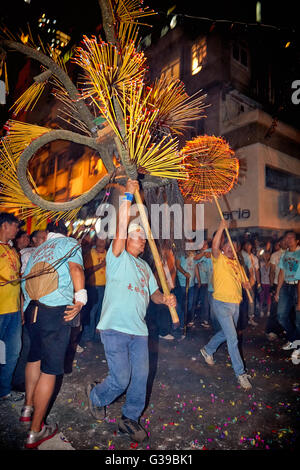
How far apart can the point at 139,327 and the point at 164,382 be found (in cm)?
196

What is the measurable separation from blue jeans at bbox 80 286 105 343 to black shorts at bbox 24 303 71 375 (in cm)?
338

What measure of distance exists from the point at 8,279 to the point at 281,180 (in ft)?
53.5

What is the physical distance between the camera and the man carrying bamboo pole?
4.44 metres

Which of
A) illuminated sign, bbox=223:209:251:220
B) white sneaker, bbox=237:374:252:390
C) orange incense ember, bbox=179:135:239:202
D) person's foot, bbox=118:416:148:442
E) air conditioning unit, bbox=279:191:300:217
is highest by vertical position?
air conditioning unit, bbox=279:191:300:217

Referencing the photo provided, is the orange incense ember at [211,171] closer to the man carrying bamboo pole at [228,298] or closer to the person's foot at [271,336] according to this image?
the man carrying bamboo pole at [228,298]

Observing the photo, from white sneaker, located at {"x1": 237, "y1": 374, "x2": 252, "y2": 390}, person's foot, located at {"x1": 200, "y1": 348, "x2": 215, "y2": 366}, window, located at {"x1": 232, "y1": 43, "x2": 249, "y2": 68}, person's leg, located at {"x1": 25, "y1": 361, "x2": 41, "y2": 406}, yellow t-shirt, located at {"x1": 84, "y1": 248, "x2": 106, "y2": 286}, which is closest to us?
person's leg, located at {"x1": 25, "y1": 361, "x2": 41, "y2": 406}

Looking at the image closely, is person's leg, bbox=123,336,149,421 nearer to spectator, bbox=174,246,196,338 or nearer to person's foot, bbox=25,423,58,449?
person's foot, bbox=25,423,58,449

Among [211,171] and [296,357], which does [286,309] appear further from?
[211,171]

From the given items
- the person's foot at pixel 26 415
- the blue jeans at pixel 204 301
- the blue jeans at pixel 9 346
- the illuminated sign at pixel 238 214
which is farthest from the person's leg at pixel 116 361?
the illuminated sign at pixel 238 214

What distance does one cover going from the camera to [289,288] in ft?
20.3

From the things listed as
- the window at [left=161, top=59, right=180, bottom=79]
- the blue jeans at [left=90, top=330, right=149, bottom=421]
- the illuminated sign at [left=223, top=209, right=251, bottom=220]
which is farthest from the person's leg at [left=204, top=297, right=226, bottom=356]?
the window at [left=161, top=59, right=180, bottom=79]

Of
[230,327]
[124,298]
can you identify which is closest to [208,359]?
[230,327]

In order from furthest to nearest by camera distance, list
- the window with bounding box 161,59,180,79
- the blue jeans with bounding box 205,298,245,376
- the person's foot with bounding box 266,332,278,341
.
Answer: the window with bounding box 161,59,180,79, the person's foot with bounding box 266,332,278,341, the blue jeans with bounding box 205,298,245,376

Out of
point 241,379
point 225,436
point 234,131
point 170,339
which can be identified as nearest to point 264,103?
point 234,131
